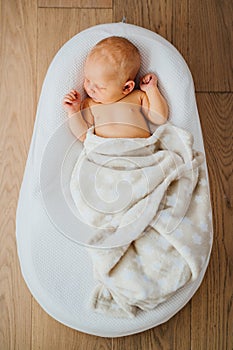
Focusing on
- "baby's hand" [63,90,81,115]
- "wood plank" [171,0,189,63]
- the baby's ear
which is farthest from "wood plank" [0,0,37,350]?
"wood plank" [171,0,189,63]

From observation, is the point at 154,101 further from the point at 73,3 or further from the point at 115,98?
the point at 73,3

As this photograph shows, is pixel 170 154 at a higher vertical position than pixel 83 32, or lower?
lower

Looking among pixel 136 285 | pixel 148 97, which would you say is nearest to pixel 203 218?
pixel 136 285

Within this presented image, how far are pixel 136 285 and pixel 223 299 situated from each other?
316 mm

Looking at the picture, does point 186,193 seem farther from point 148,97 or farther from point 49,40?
point 49,40

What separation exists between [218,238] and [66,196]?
43 centimetres

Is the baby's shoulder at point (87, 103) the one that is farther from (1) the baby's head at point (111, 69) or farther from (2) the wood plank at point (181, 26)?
(2) the wood plank at point (181, 26)

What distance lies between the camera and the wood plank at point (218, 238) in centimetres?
130

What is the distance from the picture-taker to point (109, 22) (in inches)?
54.9

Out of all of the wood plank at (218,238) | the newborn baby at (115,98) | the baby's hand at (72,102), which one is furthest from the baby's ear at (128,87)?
the wood plank at (218,238)

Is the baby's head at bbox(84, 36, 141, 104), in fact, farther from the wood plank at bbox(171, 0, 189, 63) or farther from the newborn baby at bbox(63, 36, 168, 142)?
the wood plank at bbox(171, 0, 189, 63)

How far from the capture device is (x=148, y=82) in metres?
1.25

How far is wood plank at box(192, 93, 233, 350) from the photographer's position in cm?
130

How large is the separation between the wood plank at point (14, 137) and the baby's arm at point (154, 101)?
32 centimetres
